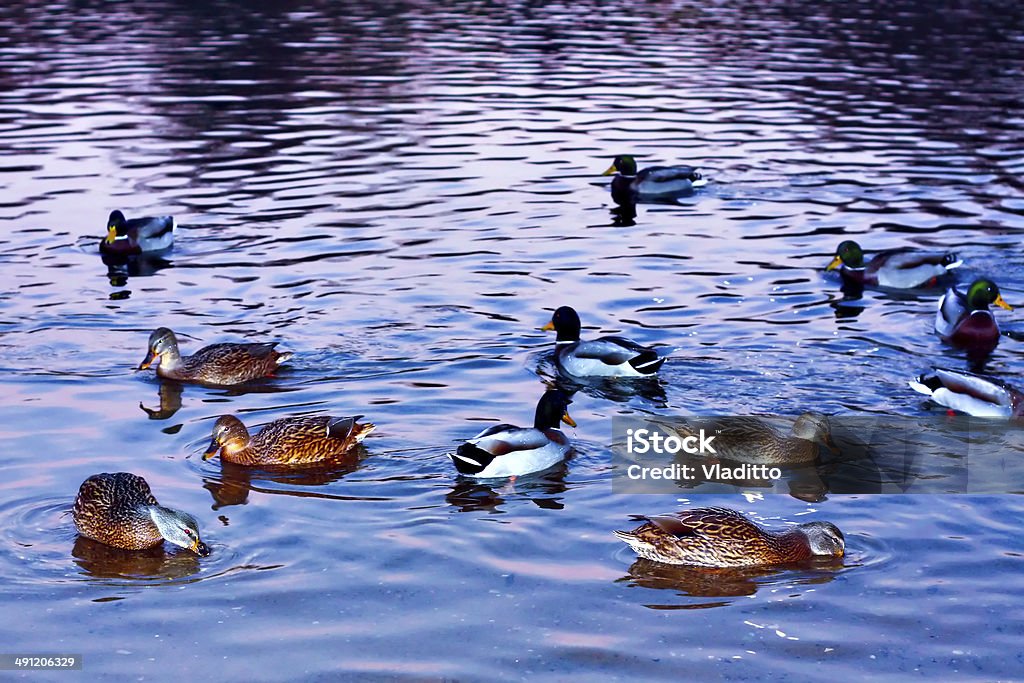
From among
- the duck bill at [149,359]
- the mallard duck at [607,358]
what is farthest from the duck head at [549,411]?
the duck bill at [149,359]

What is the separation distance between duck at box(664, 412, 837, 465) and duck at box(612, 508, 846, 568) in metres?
1.97

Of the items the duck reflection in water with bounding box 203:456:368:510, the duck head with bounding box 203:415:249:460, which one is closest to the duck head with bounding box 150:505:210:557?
the duck reflection in water with bounding box 203:456:368:510

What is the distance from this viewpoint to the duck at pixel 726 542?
9734 mm

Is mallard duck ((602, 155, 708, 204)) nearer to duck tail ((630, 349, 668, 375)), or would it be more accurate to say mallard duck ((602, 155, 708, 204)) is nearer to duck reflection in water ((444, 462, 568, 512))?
duck tail ((630, 349, 668, 375))

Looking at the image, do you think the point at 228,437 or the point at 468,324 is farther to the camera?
the point at 468,324

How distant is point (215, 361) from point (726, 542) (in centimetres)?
611

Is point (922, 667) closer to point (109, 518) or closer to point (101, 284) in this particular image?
point (109, 518)

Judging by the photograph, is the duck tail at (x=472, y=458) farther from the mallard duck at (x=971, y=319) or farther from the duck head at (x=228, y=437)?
the mallard duck at (x=971, y=319)

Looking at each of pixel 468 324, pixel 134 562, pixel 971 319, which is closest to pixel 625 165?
pixel 468 324

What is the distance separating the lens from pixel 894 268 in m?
17.8

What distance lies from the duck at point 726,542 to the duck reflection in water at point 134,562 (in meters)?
2.94

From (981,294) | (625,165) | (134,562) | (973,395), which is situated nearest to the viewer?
(134,562)

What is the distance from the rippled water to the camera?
8992 millimetres

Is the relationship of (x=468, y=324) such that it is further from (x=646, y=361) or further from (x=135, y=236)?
(x=135, y=236)
